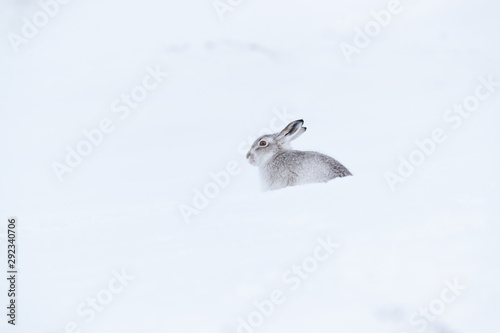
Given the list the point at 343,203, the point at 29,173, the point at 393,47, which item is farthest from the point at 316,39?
the point at 29,173

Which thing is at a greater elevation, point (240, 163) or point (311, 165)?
point (240, 163)

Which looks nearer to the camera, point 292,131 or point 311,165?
point 311,165

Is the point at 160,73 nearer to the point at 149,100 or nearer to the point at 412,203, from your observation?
the point at 149,100

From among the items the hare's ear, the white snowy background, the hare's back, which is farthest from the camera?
the hare's ear

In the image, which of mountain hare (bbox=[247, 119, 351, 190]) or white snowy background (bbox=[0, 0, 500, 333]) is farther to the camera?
mountain hare (bbox=[247, 119, 351, 190])

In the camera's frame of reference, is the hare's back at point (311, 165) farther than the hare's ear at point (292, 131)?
No

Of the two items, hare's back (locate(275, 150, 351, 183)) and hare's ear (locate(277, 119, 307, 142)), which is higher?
hare's ear (locate(277, 119, 307, 142))
